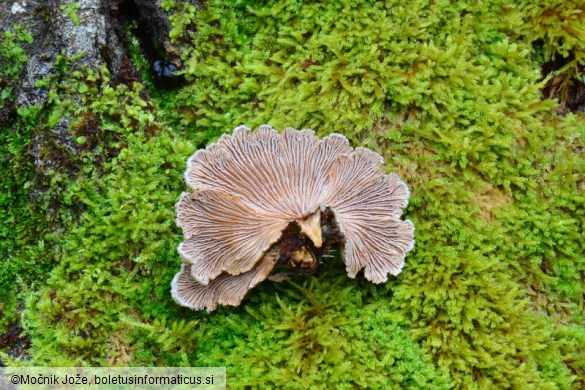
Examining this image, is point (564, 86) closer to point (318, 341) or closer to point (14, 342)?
point (318, 341)

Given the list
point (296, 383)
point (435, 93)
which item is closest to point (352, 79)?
point (435, 93)

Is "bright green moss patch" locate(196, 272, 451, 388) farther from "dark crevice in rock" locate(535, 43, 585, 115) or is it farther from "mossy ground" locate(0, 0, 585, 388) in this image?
"dark crevice in rock" locate(535, 43, 585, 115)

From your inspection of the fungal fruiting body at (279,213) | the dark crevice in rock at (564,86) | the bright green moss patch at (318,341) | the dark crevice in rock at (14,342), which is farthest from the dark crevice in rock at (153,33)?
the dark crevice in rock at (564,86)

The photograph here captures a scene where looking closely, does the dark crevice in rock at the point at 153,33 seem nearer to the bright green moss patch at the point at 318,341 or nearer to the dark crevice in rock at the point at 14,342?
the bright green moss patch at the point at 318,341

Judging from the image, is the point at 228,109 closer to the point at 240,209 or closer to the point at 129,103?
the point at 129,103

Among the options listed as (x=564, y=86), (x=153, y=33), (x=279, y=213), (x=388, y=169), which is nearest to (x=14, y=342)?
(x=279, y=213)
